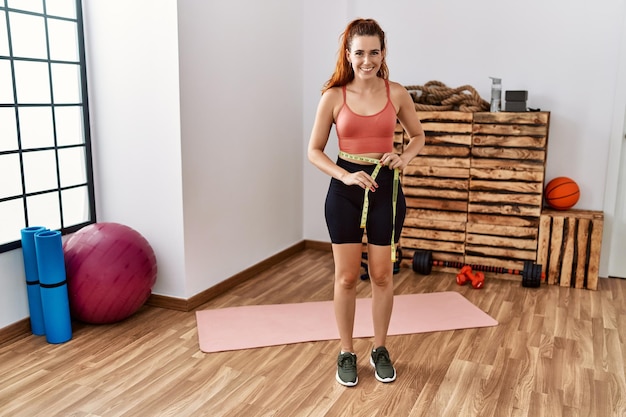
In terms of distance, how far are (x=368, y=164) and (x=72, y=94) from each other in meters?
1.90

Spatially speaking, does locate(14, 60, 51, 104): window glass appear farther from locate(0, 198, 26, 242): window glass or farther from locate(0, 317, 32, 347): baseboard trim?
locate(0, 317, 32, 347): baseboard trim

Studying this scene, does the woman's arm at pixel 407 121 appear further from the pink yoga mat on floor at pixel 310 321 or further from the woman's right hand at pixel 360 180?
the pink yoga mat on floor at pixel 310 321

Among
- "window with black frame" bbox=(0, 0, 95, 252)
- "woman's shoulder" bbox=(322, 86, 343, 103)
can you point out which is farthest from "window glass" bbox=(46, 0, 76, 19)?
"woman's shoulder" bbox=(322, 86, 343, 103)

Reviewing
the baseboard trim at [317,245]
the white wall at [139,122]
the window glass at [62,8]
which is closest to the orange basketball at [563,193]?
the baseboard trim at [317,245]

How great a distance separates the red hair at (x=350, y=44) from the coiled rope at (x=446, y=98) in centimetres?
162

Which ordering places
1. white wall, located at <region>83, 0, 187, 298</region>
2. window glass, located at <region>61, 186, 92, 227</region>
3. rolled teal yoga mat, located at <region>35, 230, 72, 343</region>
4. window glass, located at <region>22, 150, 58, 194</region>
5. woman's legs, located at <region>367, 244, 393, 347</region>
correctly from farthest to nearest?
window glass, located at <region>61, 186, 92, 227</region>, white wall, located at <region>83, 0, 187, 298</region>, window glass, located at <region>22, 150, 58, 194</region>, rolled teal yoga mat, located at <region>35, 230, 72, 343</region>, woman's legs, located at <region>367, 244, 393, 347</region>

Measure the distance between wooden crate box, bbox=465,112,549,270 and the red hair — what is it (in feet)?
5.54

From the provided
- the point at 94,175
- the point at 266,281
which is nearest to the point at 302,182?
the point at 266,281

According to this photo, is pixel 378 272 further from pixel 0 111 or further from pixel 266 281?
pixel 0 111

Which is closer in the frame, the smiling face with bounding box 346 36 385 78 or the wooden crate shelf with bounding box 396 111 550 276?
the smiling face with bounding box 346 36 385 78

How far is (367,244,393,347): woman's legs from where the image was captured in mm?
2523

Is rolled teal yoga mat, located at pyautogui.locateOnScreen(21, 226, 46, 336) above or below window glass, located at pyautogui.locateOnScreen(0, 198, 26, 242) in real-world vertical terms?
below

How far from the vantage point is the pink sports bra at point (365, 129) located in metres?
2.41

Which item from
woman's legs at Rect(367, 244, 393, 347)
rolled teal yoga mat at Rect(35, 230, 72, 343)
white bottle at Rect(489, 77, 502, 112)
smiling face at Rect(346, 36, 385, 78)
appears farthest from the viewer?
white bottle at Rect(489, 77, 502, 112)
